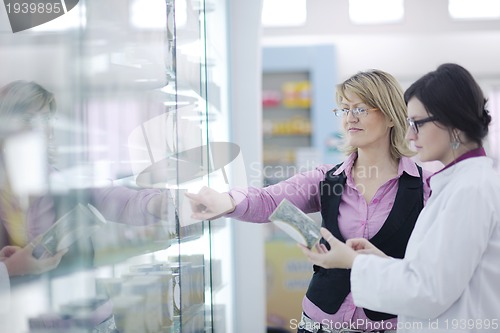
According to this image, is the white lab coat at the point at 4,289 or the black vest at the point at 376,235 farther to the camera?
the black vest at the point at 376,235

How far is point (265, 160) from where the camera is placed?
5.68m

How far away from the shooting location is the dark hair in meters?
1.60

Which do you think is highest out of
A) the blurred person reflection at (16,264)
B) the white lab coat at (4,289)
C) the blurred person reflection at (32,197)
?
the blurred person reflection at (32,197)

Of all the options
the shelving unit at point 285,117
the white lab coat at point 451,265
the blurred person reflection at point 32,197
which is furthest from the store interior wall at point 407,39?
the blurred person reflection at point 32,197

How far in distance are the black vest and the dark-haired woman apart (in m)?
0.31

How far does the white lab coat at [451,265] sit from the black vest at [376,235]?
0.33 metres

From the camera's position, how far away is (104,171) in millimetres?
1636

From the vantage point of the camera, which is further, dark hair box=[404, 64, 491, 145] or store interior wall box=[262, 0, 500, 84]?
store interior wall box=[262, 0, 500, 84]

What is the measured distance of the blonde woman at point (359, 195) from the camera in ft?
6.57

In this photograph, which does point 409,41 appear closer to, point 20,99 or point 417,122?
point 417,122

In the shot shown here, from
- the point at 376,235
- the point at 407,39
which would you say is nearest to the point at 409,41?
the point at 407,39

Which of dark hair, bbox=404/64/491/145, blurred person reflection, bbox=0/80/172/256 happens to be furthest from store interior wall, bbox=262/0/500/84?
blurred person reflection, bbox=0/80/172/256

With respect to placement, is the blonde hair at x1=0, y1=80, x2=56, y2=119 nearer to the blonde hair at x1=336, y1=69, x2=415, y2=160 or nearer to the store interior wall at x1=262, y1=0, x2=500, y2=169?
the blonde hair at x1=336, y1=69, x2=415, y2=160

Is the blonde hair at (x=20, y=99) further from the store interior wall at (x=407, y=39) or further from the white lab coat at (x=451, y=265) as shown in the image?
the store interior wall at (x=407, y=39)
